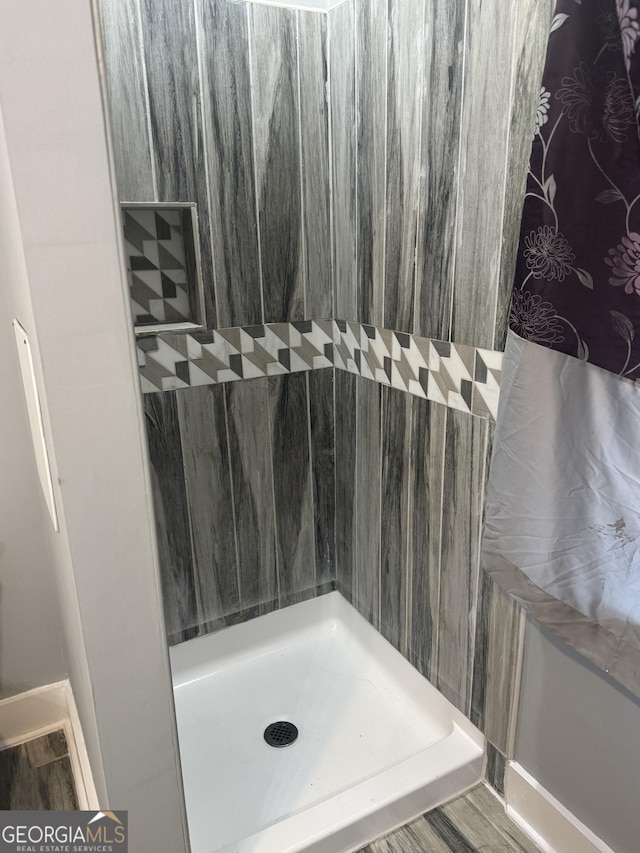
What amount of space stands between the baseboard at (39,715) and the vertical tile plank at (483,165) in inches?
59.9

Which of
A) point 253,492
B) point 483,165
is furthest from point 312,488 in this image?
point 483,165

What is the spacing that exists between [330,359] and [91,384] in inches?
51.1

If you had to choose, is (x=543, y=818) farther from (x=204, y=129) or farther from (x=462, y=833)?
(x=204, y=129)

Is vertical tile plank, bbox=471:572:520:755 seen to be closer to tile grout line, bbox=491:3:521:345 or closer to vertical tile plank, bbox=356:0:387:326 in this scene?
tile grout line, bbox=491:3:521:345

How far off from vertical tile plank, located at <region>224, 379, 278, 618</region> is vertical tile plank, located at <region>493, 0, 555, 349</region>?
0.92 metres

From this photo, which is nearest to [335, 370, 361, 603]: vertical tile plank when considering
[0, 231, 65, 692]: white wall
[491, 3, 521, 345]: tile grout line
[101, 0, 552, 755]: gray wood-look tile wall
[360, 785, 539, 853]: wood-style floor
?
[101, 0, 552, 755]: gray wood-look tile wall

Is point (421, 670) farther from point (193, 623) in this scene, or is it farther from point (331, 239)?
point (331, 239)

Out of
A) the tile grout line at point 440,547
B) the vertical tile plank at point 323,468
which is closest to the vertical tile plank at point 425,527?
the tile grout line at point 440,547

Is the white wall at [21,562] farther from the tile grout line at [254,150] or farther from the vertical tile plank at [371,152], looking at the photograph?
the vertical tile plank at [371,152]

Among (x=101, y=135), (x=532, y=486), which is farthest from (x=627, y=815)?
(x=101, y=135)

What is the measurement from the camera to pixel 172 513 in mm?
1914

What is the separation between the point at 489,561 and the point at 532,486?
0.24 meters

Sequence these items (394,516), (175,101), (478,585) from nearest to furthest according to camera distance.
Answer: (478,585) → (175,101) → (394,516)

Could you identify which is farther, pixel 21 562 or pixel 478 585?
pixel 21 562
